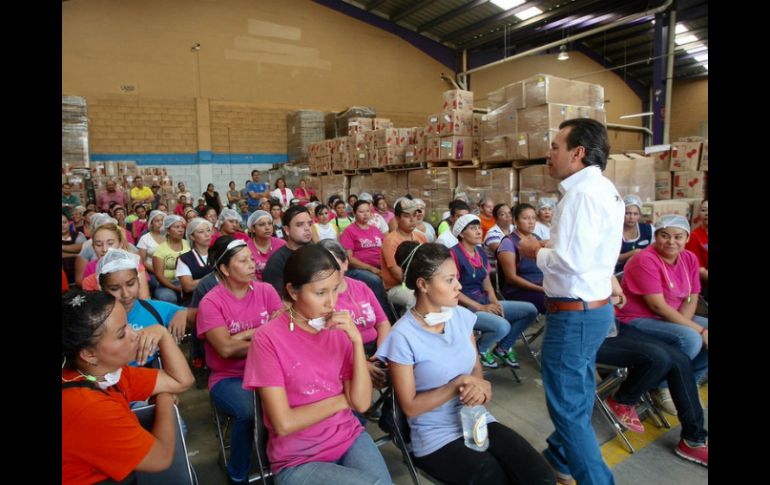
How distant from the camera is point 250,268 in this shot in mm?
2477

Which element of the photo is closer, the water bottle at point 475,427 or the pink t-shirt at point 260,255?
the water bottle at point 475,427

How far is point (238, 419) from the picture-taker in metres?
2.08

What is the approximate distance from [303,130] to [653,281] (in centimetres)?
1172

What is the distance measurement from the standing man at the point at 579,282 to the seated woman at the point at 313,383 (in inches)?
34.1

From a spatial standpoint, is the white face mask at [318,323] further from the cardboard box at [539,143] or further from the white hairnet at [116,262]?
the cardboard box at [539,143]

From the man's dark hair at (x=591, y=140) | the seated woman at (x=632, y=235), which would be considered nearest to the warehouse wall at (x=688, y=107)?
the seated woman at (x=632, y=235)

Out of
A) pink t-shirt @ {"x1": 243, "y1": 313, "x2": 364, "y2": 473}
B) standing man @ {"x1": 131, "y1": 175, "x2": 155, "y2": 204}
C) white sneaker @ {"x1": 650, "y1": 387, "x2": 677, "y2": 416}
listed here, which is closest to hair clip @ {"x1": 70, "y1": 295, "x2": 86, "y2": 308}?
pink t-shirt @ {"x1": 243, "y1": 313, "x2": 364, "y2": 473}

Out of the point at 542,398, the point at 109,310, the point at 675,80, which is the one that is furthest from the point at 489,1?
the point at 109,310

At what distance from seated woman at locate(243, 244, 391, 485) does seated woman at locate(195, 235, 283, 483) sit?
1.68 feet

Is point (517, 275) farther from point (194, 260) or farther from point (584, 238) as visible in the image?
point (194, 260)

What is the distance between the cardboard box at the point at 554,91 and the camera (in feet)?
19.9

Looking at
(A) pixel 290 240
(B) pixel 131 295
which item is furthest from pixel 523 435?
(B) pixel 131 295
